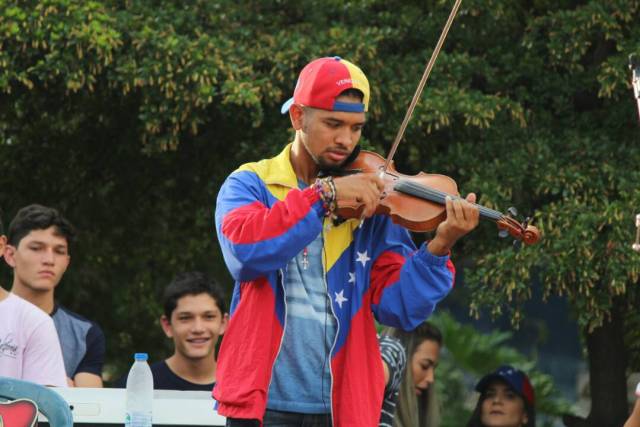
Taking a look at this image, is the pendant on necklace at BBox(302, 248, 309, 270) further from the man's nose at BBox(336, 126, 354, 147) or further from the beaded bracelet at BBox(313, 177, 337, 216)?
the man's nose at BBox(336, 126, 354, 147)

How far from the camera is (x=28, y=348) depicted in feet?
16.4

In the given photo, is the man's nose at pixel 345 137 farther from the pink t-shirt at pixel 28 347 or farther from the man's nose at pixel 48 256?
the man's nose at pixel 48 256

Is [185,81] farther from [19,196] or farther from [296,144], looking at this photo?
[296,144]

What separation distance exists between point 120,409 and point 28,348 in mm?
505

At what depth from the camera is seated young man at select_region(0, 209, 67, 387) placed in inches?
196

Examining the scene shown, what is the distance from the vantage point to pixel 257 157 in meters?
7.39

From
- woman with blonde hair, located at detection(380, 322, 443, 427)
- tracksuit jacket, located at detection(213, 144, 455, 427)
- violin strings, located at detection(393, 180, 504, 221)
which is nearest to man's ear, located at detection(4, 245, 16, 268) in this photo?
woman with blonde hair, located at detection(380, 322, 443, 427)

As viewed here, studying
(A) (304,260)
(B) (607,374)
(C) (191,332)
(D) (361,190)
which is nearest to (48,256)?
(C) (191,332)

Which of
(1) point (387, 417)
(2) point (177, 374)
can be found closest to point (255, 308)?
(1) point (387, 417)

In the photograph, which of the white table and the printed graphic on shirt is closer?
the white table

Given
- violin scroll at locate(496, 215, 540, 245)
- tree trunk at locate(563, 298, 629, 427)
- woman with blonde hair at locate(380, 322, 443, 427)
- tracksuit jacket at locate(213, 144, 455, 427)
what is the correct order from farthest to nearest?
tree trunk at locate(563, 298, 629, 427) → woman with blonde hair at locate(380, 322, 443, 427) → violin scroll at locate(496, 215, 540, 245) → tracksuit jacket at locate(213, 144, 455, 427)

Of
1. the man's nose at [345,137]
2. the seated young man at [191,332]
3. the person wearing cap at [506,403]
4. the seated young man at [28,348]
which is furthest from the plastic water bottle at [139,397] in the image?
the person wearing cap at [506,403]

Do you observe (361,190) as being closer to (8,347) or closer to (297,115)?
(297,115)

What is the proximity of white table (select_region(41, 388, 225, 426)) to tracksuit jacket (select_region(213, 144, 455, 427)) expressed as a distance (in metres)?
1.13
